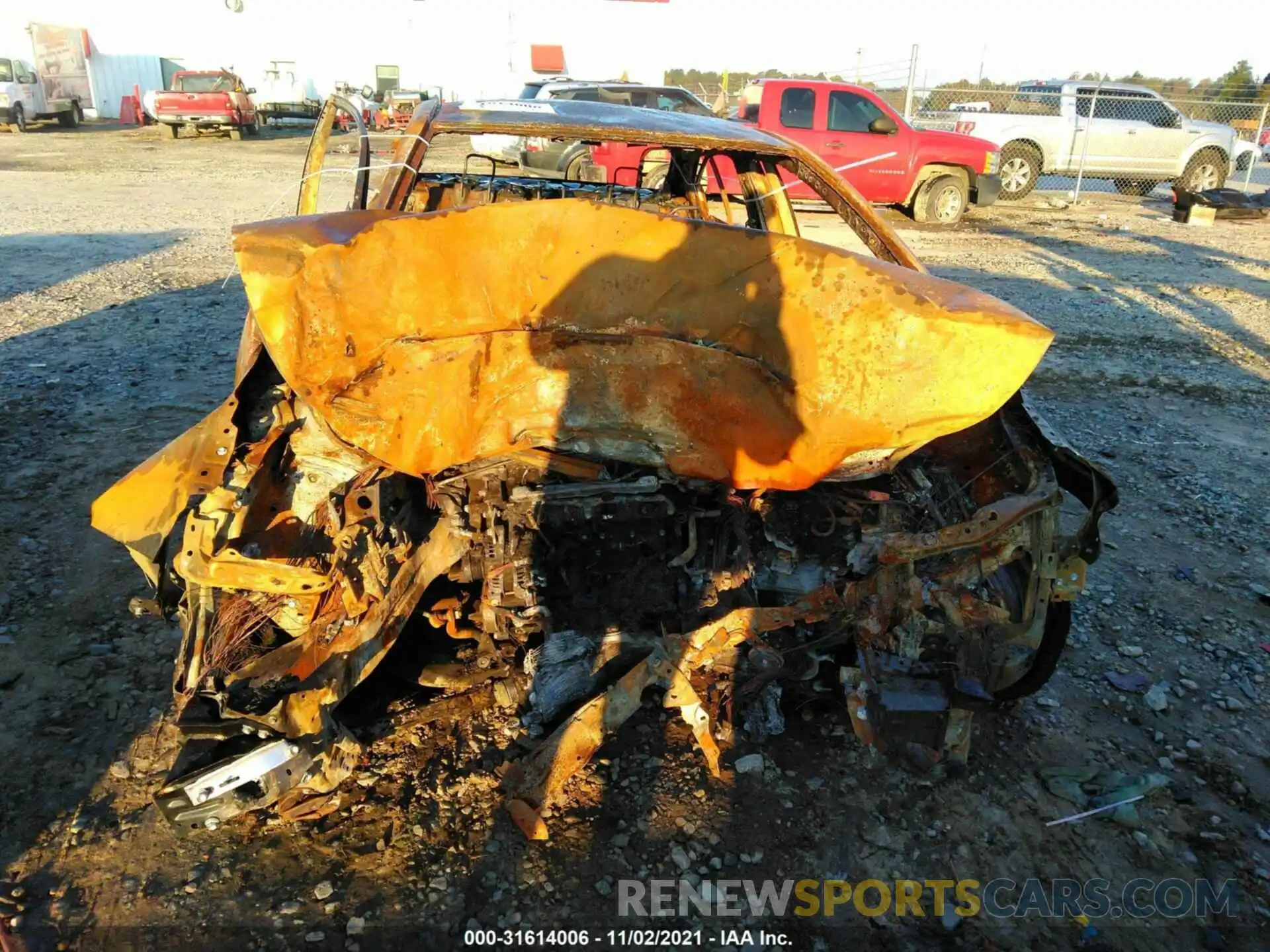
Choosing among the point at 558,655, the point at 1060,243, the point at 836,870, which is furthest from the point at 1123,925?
the point at 1060,243

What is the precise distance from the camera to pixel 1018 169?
1448cm

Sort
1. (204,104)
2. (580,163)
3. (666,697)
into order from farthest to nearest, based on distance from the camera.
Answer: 1. (204,104)
2. (580,163)
3. (666,697)

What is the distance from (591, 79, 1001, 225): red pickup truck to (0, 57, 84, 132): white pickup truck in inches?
778

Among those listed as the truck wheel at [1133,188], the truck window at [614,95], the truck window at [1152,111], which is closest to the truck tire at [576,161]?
the truck window at [614,95]

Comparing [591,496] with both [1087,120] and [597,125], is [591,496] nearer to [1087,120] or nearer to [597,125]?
[597,125]

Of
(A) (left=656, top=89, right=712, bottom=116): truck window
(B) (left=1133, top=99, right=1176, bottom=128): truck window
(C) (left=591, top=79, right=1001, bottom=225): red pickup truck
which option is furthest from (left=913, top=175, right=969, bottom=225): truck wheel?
(B) (left=1133, top=99, right=1176, bottom=128): truck window

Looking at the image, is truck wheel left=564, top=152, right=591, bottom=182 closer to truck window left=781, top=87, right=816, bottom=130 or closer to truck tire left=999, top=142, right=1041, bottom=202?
truck window left=781, top=87, right=816, bottom=130

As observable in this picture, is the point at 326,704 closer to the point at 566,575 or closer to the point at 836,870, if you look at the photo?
the point at 566,575

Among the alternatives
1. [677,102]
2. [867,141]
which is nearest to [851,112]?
[867,141]

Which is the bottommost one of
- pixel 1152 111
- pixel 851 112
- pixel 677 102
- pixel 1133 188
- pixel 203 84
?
pixel 1133 188

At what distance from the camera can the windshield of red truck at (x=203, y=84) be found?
21984 mm

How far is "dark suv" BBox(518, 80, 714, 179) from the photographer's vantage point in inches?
394

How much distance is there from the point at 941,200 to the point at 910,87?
472 cm

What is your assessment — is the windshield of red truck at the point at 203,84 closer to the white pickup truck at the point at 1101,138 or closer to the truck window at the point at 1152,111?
the white pickup truck at the point at 1101,138
